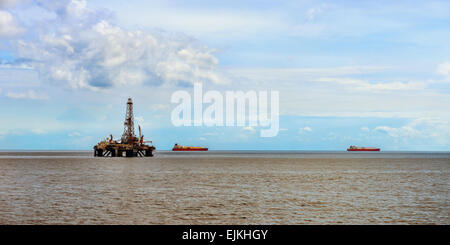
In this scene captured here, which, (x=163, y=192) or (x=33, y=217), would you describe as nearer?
(x=33, y=217)

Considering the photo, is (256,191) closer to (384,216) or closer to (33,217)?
(384,216)

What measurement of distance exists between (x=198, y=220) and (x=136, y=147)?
155720 millimetres

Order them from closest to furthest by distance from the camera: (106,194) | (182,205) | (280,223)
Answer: (280,223) → (182,205) → (106,194)

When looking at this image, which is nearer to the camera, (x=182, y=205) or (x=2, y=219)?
(x=2, y=219)

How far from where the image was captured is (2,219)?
103ft

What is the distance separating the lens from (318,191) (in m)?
53.8

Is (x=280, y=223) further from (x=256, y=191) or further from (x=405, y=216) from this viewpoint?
(x=256, y=191)

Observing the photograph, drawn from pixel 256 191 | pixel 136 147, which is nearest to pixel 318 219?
pixel 256 191

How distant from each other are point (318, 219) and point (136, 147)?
158 metres
